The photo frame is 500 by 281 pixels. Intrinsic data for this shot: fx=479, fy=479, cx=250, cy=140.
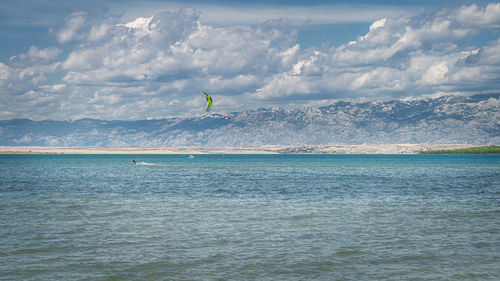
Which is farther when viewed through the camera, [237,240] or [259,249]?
[237,240]

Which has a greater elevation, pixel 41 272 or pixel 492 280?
pixel 41 272

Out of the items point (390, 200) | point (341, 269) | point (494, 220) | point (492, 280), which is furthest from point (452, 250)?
point (390, 200)

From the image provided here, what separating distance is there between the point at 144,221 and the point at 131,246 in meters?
9.01

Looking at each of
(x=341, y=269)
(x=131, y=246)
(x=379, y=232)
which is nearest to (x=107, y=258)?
(x=131, y=246)

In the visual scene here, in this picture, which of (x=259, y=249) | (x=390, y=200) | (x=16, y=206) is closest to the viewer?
(x=259, y=249)

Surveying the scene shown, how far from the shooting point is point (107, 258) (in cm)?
2345

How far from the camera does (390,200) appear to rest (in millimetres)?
51031

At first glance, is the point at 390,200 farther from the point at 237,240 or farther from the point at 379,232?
the point at 237,240

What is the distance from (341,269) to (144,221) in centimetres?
1800

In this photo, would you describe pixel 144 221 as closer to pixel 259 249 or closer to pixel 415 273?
pixel 259 249

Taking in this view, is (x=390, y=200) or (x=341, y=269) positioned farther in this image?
(x=390, y=200)

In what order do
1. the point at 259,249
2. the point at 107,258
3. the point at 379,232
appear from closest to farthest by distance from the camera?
the point at 107,258, the point at 259,249, the point at 379,232

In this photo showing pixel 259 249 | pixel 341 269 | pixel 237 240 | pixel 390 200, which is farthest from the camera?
pixel 390 200

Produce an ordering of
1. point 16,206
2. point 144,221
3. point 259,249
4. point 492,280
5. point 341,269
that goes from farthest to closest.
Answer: point 16,206, point 144,221, point 259,249, point 341,269, point 492,280
